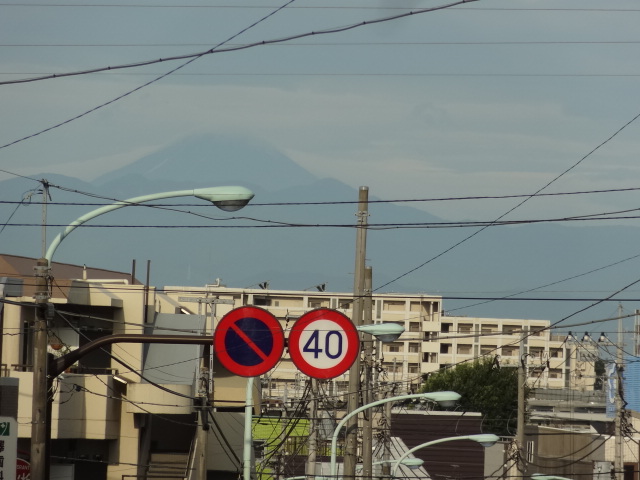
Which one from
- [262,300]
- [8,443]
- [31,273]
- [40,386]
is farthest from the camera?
[262,300]

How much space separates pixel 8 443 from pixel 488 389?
288 feet

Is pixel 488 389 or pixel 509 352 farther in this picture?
pixel 509 352

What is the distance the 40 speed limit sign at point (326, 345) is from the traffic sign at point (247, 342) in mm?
964

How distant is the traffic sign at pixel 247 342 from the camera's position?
1714 centimetres

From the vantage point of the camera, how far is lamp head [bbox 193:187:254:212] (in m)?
15.7

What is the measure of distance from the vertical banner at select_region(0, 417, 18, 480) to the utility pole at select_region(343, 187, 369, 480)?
10.0 m

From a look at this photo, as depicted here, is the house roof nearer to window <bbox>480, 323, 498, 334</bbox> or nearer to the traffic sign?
the traffic sign

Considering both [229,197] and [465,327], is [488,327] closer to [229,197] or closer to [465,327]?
[465,327]

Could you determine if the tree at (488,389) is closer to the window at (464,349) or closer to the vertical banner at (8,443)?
the window at (464,349)

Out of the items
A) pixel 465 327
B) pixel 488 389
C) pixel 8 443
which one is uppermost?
pixel 465 327

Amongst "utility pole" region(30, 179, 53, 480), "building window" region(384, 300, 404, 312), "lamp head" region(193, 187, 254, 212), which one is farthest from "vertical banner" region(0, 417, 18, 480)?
"building window" region(384, 300, 404, 312)

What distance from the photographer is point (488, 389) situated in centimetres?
10156

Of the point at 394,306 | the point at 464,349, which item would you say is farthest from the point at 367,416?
the point at 394,306

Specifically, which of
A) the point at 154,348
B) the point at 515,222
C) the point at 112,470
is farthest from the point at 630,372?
the point at 515,222
